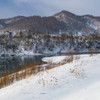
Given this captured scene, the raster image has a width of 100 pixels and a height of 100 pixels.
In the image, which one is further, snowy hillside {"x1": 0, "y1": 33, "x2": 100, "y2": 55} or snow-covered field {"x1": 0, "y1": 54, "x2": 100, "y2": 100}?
snowy hillside {"x1": 0, "y1": 33, "x2": 100, "y2": 55}

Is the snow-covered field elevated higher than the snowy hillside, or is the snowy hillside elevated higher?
the snowy hillside

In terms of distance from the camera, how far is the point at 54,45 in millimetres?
85250

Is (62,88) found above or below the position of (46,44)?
below

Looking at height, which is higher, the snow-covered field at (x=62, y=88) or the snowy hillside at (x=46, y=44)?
the snowy hillside at (x=46, y=44)

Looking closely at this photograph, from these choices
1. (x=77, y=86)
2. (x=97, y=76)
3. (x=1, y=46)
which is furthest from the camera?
(x=1, y=46)

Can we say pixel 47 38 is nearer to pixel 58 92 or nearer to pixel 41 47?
pixel 41 47

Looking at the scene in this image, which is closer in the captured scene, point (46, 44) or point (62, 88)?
point (62, 88)

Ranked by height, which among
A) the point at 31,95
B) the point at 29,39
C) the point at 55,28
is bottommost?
the point at 31,95

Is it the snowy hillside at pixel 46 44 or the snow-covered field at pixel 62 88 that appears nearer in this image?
the snow-covered field at pixel 62 88

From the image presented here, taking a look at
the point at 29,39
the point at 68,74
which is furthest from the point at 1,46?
the point at 68,74

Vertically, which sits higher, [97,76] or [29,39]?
[29,39]

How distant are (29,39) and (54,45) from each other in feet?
37.9

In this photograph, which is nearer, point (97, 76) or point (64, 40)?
point (97, 76)

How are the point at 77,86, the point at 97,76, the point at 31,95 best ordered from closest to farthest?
the point at 31,95 < the point at 77,86 < the point at 97,76
